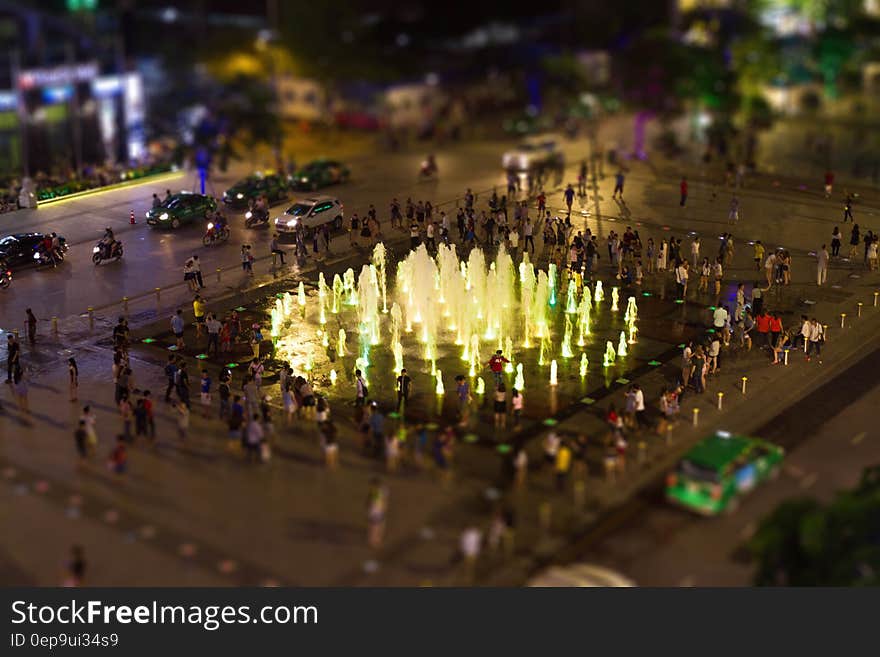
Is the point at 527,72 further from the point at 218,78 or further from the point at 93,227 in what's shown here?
the point at 93,227

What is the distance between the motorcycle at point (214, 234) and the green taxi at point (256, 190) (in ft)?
17.8

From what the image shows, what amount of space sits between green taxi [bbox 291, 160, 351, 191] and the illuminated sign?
25299 millimetres

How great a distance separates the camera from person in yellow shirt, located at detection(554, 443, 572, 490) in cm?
2963

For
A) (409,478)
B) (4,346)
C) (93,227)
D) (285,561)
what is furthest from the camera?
(93,227)

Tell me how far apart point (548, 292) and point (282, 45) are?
48294mm

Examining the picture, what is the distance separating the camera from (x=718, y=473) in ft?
94.1

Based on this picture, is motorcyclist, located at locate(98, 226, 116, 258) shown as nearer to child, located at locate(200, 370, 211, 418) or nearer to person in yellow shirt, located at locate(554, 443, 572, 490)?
child, located at locate(200, 370, 211, 418)

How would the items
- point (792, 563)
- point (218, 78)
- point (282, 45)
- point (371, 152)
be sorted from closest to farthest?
point (792, 563) → point (371, 152) → point (282, 45) → point (218, 78)

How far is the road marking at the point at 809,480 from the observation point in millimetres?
30123

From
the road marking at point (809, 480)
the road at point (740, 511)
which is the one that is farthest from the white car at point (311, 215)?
the road marking at point (809, 480)

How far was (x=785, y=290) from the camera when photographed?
45.2 metres

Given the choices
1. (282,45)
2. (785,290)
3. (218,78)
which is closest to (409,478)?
(785,290)

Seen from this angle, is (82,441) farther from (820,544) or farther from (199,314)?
(820,544)

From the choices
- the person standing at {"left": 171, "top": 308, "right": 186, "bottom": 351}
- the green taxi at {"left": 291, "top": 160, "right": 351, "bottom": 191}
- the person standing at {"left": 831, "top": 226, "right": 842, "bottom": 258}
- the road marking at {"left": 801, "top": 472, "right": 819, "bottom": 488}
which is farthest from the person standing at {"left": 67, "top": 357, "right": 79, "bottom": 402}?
the person standing at {"left": 831, "top": 226, "right": 842, "bottom": 258}
